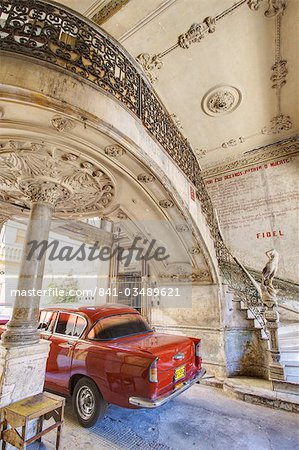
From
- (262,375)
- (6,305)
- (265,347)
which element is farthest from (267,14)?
(6,305)

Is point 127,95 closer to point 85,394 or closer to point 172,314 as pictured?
point 85,394

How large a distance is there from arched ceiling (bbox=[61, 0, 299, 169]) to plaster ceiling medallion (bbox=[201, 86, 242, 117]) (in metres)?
0.03

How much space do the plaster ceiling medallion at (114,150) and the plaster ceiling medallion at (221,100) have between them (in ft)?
17.8

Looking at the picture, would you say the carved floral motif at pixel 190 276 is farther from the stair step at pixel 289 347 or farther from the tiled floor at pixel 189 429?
the tiled floor at pixel 189 429

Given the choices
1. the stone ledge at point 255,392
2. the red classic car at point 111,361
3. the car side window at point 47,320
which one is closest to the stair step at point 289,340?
the stone ledge at point 255,392

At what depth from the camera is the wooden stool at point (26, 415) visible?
8.20 ft

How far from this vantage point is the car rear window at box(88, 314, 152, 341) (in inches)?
144

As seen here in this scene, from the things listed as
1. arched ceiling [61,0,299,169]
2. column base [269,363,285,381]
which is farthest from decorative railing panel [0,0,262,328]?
column base [269,363,285,381]

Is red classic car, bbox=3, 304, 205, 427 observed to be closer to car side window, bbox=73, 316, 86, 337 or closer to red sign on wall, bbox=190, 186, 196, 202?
car side window, bbox=73, 316, 86, 337

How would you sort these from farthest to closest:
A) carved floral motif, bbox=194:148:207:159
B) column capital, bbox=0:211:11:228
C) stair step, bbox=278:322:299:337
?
1. carved floral motif, bbox=194:148:207:159
2. stair step, bbox=278:322:299:337
3. column capital, bbox=0:211:11:228

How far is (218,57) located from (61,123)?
18.4 ft

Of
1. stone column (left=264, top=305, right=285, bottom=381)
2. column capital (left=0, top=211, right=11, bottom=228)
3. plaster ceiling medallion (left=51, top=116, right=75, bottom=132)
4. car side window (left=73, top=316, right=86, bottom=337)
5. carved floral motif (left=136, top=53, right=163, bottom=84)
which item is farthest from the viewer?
carved floral motif (left=136, top=53, right=163, bottom=84)

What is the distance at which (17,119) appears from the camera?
274 cm

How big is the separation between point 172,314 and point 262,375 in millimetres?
2470
